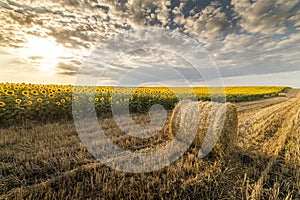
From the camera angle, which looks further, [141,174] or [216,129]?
[216,129]

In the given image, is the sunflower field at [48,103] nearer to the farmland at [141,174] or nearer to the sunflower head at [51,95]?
the sunflower head at [51,95]

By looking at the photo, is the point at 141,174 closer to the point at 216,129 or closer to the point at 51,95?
the point at 216,129

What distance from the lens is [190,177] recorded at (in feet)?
11.1

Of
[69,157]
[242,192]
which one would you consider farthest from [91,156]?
[242,192]

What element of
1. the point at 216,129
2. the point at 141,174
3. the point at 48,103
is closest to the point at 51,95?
the point at 48,103

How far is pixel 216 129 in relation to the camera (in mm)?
4512

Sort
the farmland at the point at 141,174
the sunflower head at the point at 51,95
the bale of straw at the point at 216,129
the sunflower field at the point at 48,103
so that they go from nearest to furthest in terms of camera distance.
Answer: the farmland at the point at 141,174
the bale of straw at the point at 216,129
the sunflower field at the point at 48,103
the sunflower head at the point at 51,95

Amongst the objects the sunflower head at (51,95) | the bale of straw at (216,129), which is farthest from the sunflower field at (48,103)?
the bale of straw at (216,129)

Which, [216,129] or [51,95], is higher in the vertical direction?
[51,95]

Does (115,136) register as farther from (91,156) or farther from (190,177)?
(190,177)

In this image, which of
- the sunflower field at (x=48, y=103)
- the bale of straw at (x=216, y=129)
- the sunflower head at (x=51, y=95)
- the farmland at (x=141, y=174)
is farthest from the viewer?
the sunflower head at (x=51, y=95)

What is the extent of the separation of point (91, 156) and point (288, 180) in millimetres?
4116

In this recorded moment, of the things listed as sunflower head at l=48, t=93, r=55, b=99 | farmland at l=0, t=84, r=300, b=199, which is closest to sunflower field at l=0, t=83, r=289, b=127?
sunflower head at l=48, t=93, r=55, b=99

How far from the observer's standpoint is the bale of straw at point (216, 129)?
14.5 ft
